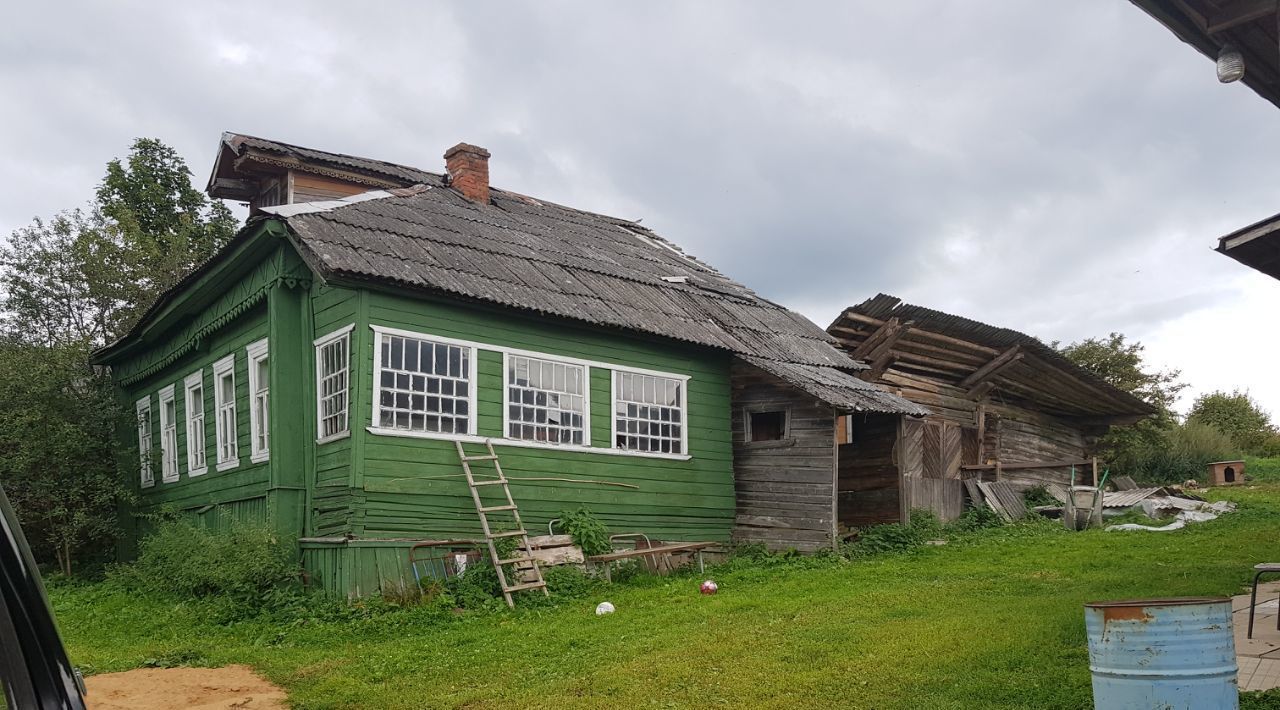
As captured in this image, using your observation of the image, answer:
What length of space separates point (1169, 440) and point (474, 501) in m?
24.2

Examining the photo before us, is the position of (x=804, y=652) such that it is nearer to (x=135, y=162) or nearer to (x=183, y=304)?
(x=183, y=304)

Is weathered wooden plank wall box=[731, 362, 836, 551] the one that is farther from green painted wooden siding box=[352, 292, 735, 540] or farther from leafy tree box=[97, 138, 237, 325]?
leafy tree box=[97, 138, 237, 325]

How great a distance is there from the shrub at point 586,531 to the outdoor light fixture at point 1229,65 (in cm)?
915

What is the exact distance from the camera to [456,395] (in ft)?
43.2

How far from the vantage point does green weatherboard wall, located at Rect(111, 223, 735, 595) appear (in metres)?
12.3

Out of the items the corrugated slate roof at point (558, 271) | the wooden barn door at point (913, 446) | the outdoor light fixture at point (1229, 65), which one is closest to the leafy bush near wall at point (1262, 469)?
the wooden barn door at point (913, 446)

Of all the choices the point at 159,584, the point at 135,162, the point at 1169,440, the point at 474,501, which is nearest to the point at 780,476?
the point at 474,501

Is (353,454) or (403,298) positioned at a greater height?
(403,298)

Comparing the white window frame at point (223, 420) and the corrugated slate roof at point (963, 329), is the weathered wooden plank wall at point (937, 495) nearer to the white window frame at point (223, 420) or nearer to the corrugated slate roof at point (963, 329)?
the corrugated slate roof at point (963, 329)

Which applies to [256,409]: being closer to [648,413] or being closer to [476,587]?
[476,587]

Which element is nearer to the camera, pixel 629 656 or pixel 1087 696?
pixel 1087 696

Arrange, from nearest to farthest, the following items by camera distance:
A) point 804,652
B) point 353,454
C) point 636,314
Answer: point 804,652 < point 353,454 < point 636,314

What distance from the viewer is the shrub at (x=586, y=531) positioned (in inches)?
536

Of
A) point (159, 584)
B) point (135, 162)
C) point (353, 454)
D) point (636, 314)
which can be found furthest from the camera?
point (135, 162)
